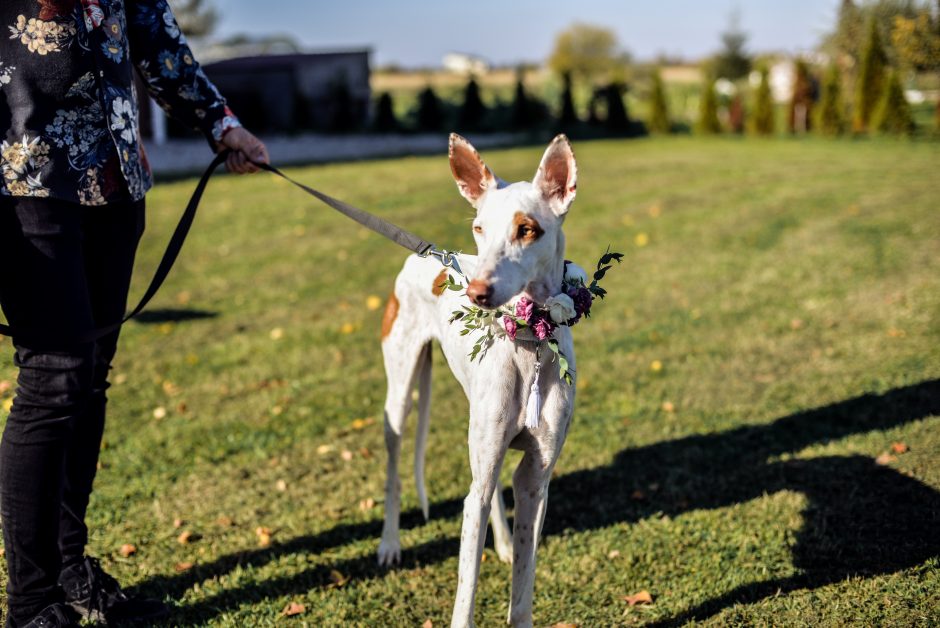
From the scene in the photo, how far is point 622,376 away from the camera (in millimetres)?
6207

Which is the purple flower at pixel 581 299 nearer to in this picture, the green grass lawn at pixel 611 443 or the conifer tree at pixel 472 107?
the green grass lawn at pixel 611 443

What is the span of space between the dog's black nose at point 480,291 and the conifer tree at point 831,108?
24.9 m

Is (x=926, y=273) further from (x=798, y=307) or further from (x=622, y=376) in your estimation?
(x=622, y=376)

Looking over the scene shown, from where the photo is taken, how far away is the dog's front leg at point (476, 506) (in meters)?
2.80

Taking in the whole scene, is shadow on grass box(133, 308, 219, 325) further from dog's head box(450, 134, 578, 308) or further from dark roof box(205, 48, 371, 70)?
dark roof box(205, 48, 371, 70)

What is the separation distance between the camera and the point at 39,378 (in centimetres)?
273

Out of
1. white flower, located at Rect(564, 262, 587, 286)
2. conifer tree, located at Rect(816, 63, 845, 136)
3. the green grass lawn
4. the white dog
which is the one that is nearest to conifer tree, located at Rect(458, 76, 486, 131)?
conifer tree, located at Rect(816, 63, 845, 136)

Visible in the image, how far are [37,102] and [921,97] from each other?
139ft

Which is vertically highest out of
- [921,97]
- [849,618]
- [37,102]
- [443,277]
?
[921,97]

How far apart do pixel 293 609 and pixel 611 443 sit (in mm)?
2326

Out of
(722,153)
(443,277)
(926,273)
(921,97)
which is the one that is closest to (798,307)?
(926,273)

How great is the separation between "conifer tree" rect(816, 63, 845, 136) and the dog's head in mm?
24603

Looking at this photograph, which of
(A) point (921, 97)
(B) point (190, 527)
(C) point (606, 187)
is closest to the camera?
(B) point (190, 527)

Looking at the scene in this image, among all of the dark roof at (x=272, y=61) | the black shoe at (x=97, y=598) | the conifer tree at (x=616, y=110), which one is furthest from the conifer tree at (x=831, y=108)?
the black shoe at (x=97, y=598)
